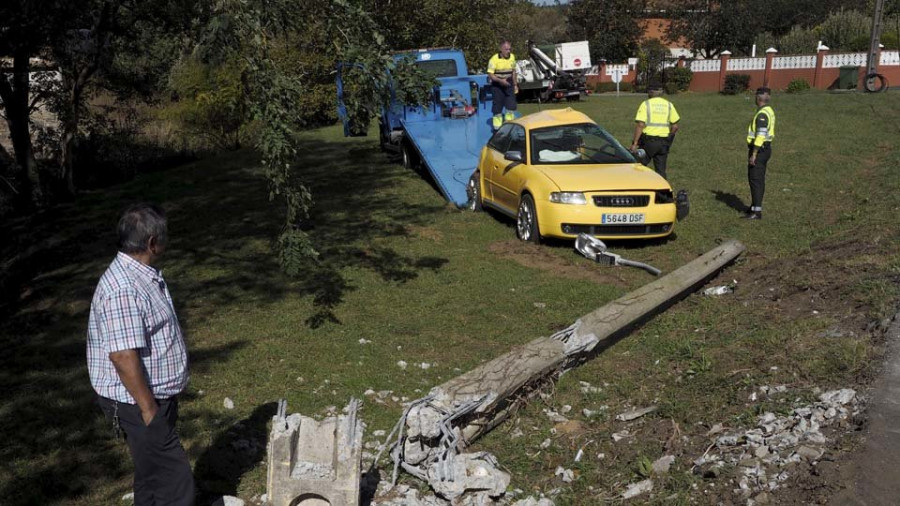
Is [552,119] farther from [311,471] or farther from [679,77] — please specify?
[679,77]

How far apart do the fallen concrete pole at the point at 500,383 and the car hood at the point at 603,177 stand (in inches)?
90.3

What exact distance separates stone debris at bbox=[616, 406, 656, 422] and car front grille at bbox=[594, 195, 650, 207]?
4.54 meters

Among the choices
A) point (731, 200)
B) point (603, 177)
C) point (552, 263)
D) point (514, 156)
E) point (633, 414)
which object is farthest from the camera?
point (731, 200)

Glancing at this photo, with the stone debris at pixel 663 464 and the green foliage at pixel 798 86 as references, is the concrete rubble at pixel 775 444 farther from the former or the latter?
the green foliage at pixel 798 86

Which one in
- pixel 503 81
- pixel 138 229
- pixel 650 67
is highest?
pixel 138 229

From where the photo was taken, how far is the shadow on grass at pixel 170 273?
547 centimetres

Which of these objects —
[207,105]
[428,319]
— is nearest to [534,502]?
[428,319]

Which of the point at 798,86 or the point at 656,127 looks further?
the point at 798,86

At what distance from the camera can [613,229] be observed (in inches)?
396

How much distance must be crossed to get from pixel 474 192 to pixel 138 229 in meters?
9.02

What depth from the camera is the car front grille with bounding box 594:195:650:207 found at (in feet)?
32.9

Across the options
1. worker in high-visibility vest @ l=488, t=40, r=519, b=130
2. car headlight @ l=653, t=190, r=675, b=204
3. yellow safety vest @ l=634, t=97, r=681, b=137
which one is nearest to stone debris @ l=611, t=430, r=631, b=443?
car headlight @ l=653, t=190, r=675, b=204

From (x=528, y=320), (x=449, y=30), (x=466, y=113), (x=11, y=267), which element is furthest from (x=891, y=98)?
(x=11, y=267)

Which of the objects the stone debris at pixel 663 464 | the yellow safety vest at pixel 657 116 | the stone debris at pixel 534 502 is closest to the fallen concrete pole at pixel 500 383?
the stone debris at pixel 534 502
